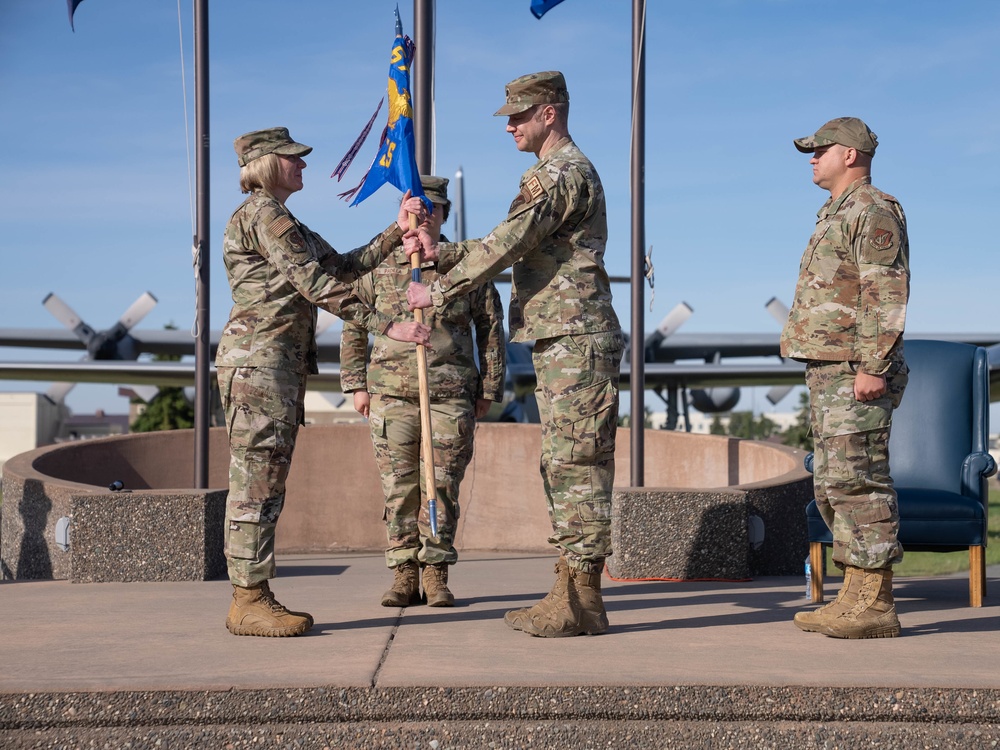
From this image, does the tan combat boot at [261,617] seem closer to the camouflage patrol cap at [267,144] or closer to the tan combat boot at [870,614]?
the camouflage patrol cap at [267,144]

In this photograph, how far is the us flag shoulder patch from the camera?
13.2 ft

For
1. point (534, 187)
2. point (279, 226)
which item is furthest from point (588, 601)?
point (279, 226)

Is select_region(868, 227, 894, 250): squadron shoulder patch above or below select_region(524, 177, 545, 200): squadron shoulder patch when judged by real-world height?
below

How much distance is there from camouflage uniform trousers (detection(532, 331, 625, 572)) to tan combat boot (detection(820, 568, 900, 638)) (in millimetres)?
939

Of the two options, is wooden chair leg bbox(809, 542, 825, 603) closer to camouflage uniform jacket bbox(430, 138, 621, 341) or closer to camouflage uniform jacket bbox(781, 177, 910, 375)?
camouflage uniform jacket bbox(781, 177, 910, 375)

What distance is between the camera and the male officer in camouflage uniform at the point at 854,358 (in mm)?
3859

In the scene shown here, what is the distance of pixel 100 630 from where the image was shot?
13.0 ft

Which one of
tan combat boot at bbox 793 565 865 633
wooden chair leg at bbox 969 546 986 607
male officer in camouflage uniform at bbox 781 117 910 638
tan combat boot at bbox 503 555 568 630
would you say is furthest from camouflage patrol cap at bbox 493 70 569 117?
wooden chair leg at bbox 969 546 986 607

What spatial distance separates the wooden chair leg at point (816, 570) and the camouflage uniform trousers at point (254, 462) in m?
2.54

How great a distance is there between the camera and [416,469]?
16.0 feet

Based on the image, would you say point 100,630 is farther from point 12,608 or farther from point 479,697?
point 479,697

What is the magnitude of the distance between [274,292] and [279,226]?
0.95 ft

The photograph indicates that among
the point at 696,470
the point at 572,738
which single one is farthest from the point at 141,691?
the point at 696,470

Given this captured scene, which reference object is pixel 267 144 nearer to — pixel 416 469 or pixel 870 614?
pixel 416 469
